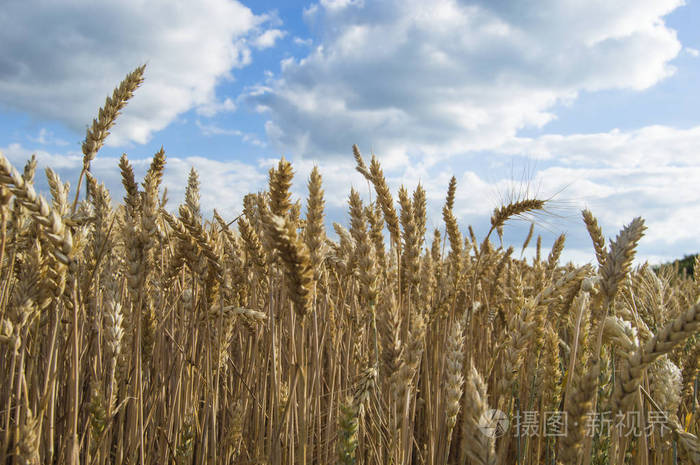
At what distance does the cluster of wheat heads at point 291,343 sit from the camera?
134 centimetres

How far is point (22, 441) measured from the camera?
1.34 meters

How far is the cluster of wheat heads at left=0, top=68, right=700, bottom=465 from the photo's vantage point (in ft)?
4.40

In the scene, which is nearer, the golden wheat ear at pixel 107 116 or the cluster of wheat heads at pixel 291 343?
the cluster of wheat heads at pixel 291 343

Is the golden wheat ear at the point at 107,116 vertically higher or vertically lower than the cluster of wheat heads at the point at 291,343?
higher

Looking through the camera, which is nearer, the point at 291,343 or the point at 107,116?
the point at 291,343

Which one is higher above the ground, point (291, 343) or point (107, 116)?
point (107, 116)

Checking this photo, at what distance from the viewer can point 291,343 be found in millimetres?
1595

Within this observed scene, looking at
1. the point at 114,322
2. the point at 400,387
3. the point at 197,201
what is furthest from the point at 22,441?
the point at 197,201

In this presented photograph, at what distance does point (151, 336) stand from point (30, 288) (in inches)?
27.3

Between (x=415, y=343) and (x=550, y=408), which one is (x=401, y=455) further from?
(x=550, y=408)

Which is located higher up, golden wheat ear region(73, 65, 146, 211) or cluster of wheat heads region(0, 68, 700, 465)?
golden wheat ear region(73, 65, 146, 211)

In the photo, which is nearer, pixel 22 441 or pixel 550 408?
pixel 22 441

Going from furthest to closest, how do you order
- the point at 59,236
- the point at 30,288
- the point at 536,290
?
the point at 536,290 < the point at 30,288 < the point at 59,236

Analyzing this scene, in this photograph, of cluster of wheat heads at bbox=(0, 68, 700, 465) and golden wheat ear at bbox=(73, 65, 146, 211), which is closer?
cluster of wheat heads at bbox=(0, 68, 700, 465)
